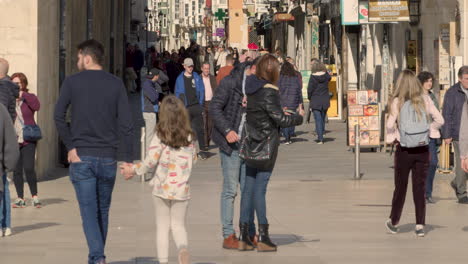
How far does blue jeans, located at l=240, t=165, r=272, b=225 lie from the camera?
38.7 ft

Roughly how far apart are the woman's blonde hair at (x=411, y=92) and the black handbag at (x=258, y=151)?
2.08 m

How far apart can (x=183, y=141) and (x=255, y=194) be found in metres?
1.66

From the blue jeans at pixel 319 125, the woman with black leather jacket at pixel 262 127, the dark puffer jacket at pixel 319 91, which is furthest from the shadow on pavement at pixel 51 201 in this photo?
the dark puffer jacket at pixel 319 91

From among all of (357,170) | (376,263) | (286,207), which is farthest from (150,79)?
(376,263)

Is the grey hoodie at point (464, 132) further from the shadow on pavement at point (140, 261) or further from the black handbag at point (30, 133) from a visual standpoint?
the black handbag at point (30, 133)

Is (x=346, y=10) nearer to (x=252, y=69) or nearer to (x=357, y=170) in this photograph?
(x=357, y=170)

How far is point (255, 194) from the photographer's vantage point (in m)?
11.8

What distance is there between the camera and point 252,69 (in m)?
12.2

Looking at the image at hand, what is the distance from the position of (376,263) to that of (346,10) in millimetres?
19468

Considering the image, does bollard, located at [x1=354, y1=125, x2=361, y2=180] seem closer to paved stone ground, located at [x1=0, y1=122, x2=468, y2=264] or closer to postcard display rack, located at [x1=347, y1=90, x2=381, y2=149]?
paved stone ground, located at [x1=0, y1=122, x2=468, y2=264]

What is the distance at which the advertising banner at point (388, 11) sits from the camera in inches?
967

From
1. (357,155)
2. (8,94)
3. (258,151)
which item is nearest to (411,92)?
(258,151)

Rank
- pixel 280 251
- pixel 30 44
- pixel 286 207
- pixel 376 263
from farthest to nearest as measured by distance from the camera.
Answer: pixel 30 44, pixel 286 207, pixel 280 251, pixel 376 263

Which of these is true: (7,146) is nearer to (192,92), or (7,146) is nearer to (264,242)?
(264,242)
